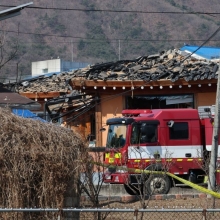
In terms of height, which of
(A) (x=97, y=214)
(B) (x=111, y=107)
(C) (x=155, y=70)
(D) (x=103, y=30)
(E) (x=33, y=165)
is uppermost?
(D) (x=103, y=30)

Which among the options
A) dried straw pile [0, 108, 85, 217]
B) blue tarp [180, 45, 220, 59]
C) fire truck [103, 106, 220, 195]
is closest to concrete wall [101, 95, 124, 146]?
fire truck [103, 106, 220, 195]

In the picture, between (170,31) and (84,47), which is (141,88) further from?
(170,31)

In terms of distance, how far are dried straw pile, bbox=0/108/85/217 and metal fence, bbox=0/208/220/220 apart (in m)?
0.16

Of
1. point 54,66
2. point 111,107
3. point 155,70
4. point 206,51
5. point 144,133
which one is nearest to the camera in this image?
point 144,133

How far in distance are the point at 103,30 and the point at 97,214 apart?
100 metres

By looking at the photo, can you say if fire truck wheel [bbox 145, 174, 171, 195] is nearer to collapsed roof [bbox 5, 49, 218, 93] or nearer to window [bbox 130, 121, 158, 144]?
window [bbox 130, 121, 158, 144]

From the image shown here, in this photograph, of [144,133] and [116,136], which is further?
[116,136]

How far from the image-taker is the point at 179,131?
20.3 m

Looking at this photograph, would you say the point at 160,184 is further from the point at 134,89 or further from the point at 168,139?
the point at 134,89

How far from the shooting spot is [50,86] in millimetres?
30016

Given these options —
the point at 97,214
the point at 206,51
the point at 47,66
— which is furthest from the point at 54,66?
the point at 97,214

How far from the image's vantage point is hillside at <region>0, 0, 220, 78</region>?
3789 inches

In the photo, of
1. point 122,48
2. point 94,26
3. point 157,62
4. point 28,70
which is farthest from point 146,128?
point 94,26

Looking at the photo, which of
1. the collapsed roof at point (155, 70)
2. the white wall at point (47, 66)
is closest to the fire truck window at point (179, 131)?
the collapsed roof at point (155, 70)
